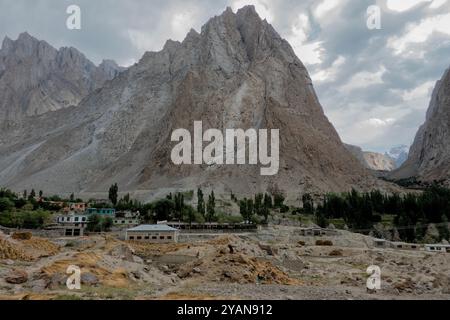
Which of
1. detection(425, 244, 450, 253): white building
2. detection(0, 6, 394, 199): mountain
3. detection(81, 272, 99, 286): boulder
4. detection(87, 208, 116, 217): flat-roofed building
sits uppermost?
detection(0, 6, 394, 199): mountain

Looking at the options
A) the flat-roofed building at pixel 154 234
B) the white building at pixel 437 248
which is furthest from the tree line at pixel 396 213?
the flat-roofed building at pixel 154 234

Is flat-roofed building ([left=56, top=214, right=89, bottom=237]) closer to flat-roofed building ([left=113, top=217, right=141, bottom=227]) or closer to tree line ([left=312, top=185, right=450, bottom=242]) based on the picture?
flat-roofed building ([left=113, top=217, right=141, bottom=227])

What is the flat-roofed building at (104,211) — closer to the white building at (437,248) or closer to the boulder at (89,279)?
the white building at (437,248)

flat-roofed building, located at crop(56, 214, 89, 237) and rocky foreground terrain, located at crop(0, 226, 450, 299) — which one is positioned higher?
flat-roofed building, located at crop(56, 214, 89, 237)

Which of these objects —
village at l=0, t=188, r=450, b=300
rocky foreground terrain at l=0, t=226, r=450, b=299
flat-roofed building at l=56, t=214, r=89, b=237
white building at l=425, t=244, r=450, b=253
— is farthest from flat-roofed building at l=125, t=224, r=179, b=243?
white building at l=425, t=244, r=450, b=253

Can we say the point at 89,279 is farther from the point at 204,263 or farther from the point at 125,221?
the point at 125,221
